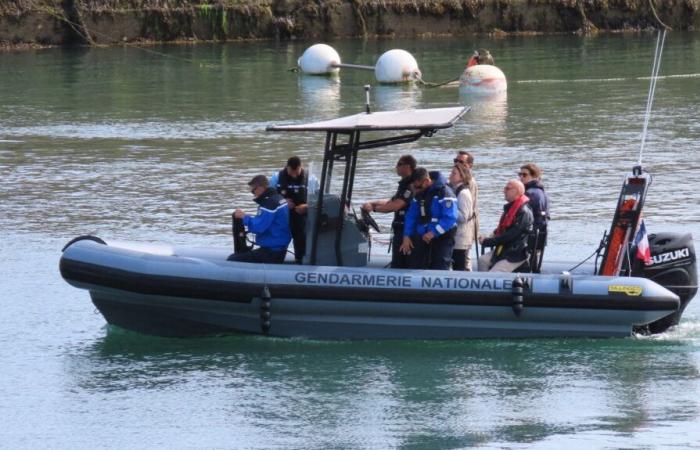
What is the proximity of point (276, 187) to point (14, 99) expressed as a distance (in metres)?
17.4

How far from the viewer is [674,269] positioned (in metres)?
10.7

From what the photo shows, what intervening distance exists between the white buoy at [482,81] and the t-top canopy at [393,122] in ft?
54.5

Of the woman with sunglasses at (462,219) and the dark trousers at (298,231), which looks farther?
the dark trousers at (298,231)

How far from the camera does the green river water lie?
915 cm

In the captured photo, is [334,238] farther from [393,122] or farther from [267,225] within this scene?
[393,122]

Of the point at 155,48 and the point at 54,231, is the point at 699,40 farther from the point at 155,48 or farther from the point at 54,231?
the point at 54,231

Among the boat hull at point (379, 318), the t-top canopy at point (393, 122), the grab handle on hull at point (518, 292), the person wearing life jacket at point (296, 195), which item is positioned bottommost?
the boat hull at point (379, 318)

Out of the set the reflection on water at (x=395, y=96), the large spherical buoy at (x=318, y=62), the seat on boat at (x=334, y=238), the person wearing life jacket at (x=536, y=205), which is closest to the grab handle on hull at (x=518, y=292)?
the person wearing life jacket at (x=536, y=205)

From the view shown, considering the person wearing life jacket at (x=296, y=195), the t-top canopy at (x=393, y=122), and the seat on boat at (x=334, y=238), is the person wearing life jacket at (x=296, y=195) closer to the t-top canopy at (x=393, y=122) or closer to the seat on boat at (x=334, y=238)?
the seat on boat at (x=334, y=238)

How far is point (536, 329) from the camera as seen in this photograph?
10633mm

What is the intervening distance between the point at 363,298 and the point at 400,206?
77cm

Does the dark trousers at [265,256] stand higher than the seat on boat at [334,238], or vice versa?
the seat on boat at [334,238]

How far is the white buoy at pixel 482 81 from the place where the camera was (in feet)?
89.9

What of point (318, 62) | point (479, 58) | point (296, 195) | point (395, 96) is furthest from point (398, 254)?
point (318, 62)
